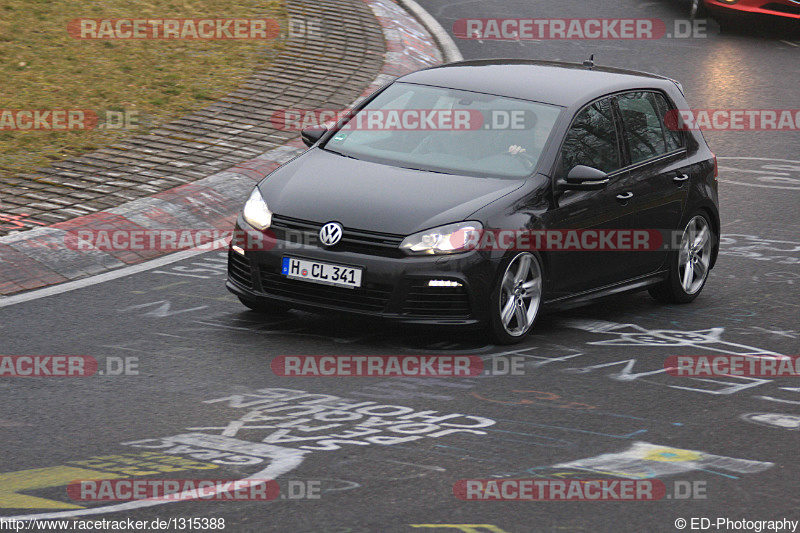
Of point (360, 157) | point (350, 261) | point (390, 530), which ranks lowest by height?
point (390, 530)

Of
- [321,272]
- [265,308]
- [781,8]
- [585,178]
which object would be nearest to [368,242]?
[321,272]

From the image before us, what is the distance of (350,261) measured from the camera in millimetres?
8125

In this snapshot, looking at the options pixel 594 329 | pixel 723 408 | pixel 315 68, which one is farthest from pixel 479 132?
pixel 315 68

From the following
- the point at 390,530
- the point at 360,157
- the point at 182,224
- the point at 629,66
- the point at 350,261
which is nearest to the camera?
the point at 390,530

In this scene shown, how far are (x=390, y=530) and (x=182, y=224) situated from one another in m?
6.12

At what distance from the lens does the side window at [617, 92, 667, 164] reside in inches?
380

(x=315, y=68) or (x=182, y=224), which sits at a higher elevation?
(x=315, y=68)

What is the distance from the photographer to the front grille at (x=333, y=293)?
8.13 metres

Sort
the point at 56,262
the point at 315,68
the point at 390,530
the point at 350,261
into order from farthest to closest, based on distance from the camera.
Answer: the point at 315,68 → the point at 56,262 → the point at 350,261 → the point at 390,530

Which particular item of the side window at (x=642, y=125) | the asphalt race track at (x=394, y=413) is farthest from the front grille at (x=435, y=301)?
the side window at (x=642, y=125)

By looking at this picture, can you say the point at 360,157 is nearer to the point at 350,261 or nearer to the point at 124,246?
the point at 350,261

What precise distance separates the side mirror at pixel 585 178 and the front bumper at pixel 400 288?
900mm

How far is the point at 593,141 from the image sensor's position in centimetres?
930

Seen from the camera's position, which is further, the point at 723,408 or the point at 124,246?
the point at 124,246
